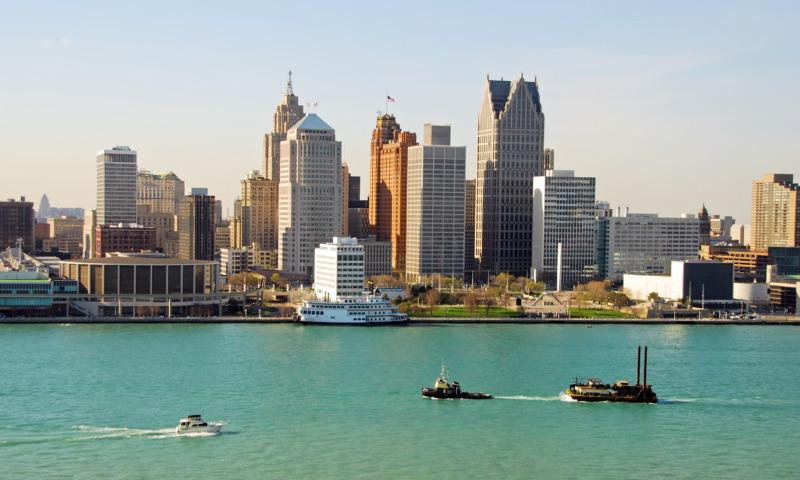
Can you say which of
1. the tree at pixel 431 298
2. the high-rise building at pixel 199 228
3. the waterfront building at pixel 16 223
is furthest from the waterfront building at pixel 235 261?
the waterfront building at pixel 16 223

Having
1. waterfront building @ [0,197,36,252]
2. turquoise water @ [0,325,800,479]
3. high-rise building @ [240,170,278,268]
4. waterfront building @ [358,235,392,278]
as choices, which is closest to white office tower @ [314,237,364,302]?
turquoise water @ [0,325,800,479]

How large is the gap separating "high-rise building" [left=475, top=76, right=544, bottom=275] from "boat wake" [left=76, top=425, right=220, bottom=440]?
72.9 m

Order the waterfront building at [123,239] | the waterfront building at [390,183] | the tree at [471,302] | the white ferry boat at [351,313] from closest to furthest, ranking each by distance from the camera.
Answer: the white ferry boat at [351,313] < the tree at [471,302] < the waterfront building at [123,239] < the waterfront building at [390,183]

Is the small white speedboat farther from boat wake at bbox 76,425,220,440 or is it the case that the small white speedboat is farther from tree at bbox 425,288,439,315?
tree at bbox 425,288,439,315

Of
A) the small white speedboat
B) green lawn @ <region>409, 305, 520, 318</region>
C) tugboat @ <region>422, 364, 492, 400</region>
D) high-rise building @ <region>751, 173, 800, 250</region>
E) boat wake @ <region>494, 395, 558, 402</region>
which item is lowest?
the small white speedboat

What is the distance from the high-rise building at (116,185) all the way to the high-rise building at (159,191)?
3235 centimetres

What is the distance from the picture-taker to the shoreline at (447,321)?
7062 centimetres

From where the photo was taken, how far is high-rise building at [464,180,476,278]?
113 metres

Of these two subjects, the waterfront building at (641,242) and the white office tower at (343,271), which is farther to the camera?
the waterfront building at (641,242)

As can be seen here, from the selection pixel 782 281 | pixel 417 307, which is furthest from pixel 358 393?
pixel 782 281

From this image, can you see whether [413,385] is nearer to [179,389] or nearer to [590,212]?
[179,389]

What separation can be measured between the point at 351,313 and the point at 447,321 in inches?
266

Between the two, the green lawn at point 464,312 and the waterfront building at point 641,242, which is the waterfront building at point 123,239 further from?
the waterfront building at point 641,242

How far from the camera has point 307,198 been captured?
107 meters
